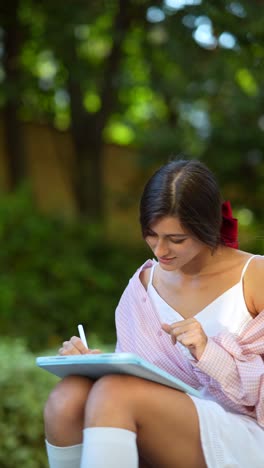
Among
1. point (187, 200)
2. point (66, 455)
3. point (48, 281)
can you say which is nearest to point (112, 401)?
point (66, 455)

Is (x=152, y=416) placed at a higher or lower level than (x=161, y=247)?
lower

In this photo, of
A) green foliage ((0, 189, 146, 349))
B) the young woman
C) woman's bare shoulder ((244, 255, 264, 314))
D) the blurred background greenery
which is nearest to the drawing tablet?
the young woman

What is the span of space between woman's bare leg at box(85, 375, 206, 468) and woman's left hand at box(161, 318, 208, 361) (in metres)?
0.13

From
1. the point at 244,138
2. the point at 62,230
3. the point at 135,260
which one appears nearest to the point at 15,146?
the point at 62,230

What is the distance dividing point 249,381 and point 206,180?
59 cm

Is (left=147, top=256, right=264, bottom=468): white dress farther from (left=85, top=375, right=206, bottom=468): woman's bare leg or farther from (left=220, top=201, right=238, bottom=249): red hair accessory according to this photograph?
(left=220, top=201, right=238, bottom=249): red hair accessory

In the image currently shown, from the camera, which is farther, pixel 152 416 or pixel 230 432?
pixel 230 432

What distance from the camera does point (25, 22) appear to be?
891 cm

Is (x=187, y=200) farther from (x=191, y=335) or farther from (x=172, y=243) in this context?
(x=191, y=335)

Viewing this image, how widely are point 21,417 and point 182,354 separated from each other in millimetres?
2079

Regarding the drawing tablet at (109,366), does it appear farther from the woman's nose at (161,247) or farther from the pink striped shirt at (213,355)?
the woman's nose at (161,247)

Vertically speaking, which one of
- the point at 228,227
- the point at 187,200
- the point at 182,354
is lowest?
the point at 182,354

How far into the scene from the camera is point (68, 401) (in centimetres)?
235

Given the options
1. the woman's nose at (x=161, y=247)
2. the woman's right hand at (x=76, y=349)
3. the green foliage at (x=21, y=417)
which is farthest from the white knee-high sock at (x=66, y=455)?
the green foliage at (x=21, y=417)
